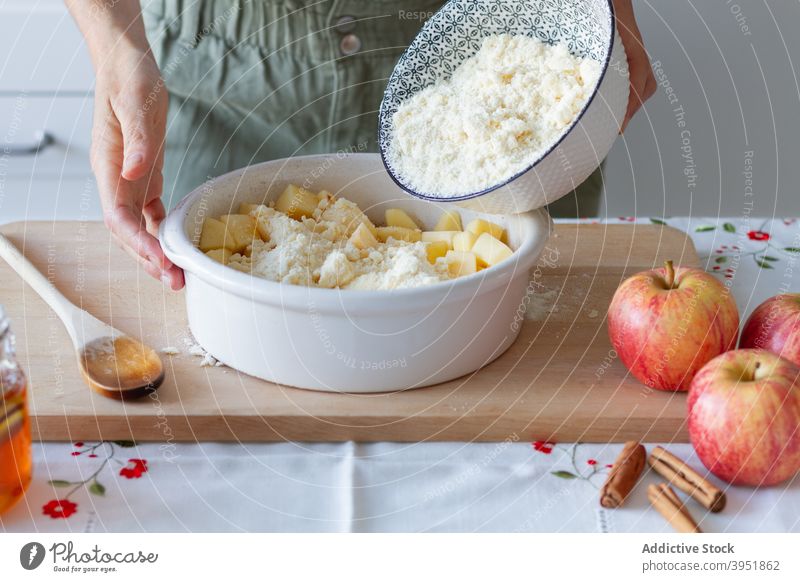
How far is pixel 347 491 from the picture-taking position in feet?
2.43

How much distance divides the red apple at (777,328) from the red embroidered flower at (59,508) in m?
0.62

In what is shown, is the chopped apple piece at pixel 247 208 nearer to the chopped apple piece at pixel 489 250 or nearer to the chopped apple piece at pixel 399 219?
the chopped apple piece at pixel 399 219

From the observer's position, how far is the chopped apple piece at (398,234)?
103cm

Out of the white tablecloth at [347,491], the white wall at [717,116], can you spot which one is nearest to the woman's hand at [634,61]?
the white tablecloth at [347,491]

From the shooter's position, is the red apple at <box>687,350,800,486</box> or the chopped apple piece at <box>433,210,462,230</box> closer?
the red apple at <box>687,350,800,486</box>

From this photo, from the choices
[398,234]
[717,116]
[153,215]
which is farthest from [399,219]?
[717,116]

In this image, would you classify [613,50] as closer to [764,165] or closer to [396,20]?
[396,20]

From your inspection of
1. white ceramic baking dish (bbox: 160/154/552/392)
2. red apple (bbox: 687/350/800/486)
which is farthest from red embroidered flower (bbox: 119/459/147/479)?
red apple (bbox: 687/350/800/486)

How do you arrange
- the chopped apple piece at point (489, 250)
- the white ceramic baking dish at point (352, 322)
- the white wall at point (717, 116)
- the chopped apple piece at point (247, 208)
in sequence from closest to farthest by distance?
the white ceramic baking dish at point (352, 322)
the chopped apple piece at point (489, 250)
the chopped apple piece at point (247, 208)
the white wall at point (717, 116)

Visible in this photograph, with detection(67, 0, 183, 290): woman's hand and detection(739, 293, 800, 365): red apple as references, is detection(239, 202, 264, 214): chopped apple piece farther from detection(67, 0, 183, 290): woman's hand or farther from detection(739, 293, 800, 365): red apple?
detection(739, 293, 800, 365): red apple

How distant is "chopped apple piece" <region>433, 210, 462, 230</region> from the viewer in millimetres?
1051

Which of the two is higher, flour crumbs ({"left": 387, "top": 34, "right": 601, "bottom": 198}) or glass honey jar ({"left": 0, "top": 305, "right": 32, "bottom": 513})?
flour crumbs ({"left": 387, "top": 34, "right": 601, "bottom": 198})

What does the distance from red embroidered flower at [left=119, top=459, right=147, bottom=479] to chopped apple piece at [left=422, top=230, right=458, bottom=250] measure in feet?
1.31

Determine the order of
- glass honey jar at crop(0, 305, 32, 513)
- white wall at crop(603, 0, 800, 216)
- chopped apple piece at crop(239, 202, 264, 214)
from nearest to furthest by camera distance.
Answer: glass honey jar at crop(0, 305, 32, 513) → chopped apple piece at crop(239, 202, 264, 214) → white wall at crop(603, 0, 800, 216)
